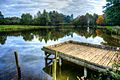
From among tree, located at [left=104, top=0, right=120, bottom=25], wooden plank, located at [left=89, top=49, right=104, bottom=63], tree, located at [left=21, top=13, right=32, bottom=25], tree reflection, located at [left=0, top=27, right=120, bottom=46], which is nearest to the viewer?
wooden plank, located at [left=89, top=49, right=104, bottom=63]

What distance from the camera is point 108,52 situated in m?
14.5

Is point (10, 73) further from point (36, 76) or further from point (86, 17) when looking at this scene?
point (86, 17)

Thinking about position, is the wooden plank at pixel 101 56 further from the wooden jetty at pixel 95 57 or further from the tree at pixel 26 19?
the tree at pixel 26 19

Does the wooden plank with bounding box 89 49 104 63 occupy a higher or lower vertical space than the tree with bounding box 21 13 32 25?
lower

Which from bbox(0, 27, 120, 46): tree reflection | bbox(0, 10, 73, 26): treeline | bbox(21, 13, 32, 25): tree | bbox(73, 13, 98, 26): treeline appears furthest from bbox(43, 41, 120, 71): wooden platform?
bbox(73, 13, 98, 26): treeline

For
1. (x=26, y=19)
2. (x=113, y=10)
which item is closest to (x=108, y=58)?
(x=113, y=10)

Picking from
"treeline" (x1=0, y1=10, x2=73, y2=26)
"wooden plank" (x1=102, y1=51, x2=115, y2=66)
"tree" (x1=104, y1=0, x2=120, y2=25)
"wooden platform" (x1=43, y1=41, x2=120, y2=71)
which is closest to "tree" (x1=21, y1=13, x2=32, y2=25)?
"treeline" (x1=0, y1=10, x2=73, y2=26)

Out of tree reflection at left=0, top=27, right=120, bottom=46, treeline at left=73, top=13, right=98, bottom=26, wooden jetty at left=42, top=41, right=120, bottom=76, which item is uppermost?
treeline at left=73, top=13, right=98, bottom=26

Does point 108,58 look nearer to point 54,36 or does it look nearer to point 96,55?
point 96,55

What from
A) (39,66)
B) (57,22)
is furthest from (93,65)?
(57,22)

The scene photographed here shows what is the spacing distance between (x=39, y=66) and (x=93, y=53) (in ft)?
18.6

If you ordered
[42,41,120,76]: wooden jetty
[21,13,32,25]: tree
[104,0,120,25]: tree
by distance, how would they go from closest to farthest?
1. [42,41,120,76]: wooden jetty
2. [104,0,120,25]: tree
3. [21,13,32,25]: tree

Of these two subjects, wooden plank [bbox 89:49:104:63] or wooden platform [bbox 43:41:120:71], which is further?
wooden plank [bbox 89:49:104:63]

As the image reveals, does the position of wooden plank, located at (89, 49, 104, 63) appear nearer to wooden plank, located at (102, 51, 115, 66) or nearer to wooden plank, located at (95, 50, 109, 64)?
wooden plank, located at (95, 50, 109, 64)
